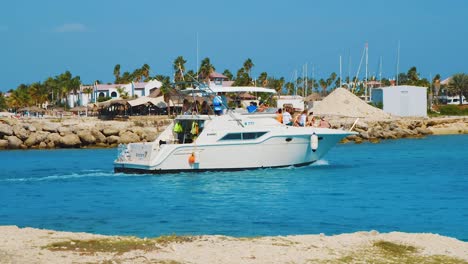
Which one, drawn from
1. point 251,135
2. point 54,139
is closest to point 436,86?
point 54,139

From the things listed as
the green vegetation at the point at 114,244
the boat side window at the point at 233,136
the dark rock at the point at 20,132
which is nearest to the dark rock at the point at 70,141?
the dark rock at the point at 20,132

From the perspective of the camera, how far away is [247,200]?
22875 mm

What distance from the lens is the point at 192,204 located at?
22.3 metres

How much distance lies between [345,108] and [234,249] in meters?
66.4

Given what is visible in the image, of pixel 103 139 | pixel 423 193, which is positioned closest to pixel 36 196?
pixel 423 193

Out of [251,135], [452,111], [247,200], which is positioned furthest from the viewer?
[452,111]

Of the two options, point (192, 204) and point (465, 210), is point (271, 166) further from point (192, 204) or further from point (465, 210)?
point (465, 210)

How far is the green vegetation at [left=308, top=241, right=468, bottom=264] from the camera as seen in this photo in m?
11.1

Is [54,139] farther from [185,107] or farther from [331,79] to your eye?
[331,79]

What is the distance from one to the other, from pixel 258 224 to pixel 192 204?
15.1ft

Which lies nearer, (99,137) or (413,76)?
(99,137)

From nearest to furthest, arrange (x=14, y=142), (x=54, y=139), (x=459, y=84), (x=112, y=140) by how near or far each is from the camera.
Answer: (x=112, y=140) → (x=54, y=139) → (x=14, y=142) → (x=459, y=84)

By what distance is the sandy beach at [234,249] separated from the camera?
11.1 m

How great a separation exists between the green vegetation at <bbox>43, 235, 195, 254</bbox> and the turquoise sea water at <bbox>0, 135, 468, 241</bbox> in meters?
4.16
